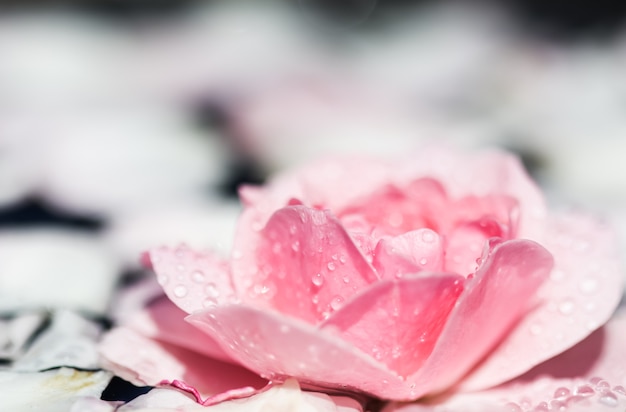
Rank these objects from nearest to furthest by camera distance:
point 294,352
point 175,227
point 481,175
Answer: point 294,352 < point 481,175 < point 175,227

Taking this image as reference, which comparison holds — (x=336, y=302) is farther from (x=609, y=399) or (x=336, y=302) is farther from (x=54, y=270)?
(x=54, y=270)

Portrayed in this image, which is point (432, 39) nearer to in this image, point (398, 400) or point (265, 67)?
point (265, 67)

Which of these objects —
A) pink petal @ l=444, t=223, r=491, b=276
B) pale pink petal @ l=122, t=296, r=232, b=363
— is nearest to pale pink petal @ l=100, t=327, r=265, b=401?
pale pink petal @ l=122, t=296, r=232, b=363

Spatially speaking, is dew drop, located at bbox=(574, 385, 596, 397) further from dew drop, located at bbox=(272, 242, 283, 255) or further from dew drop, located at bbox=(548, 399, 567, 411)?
dew drop, located at bbox=(272, 242, 283, 255)

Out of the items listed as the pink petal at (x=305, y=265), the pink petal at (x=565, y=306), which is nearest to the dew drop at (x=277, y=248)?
the pink petal at (x=305, y=265)

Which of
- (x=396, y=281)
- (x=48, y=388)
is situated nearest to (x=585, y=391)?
(x=396, y=281)

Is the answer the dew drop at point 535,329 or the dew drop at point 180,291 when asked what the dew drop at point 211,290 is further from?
the dew drop at point 535,329
